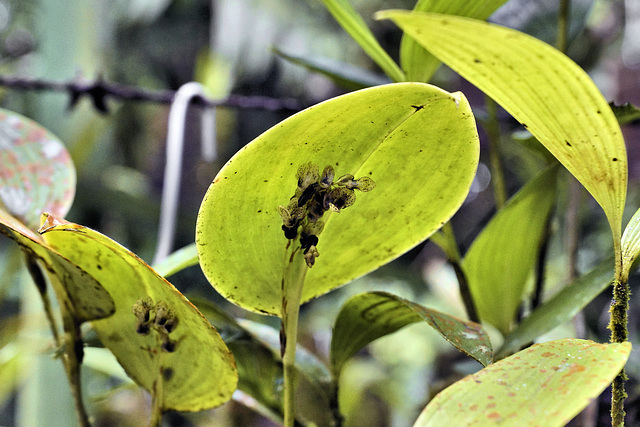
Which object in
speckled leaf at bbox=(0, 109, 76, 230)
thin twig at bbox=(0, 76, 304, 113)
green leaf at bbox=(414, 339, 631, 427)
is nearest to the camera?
green leaf at bbox=(414, 339, 631, 427)

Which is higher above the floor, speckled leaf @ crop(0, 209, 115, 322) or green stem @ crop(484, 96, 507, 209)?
green stem @ crop(484, 96, 507, 209)

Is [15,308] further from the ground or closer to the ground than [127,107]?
closer to the ground

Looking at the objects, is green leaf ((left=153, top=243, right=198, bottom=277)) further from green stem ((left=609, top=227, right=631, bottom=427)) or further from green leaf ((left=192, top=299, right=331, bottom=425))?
green stem ((left=609, top=227, right=631, bottom=427))

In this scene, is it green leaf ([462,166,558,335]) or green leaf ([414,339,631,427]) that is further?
green leaf ([462,166,558,335])

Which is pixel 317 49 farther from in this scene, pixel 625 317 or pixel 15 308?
pixel 625 317

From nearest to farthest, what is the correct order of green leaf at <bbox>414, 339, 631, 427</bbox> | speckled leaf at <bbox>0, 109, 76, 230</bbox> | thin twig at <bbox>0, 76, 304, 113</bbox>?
→ 1. green leaf at <bbox>414, 339, 631, 427</bbox>
2. speckled leaf at <bbox>0, 109, 76, 230</bbox>
3. thin twig at <bbox>0, 76, 304, 113</bbox>

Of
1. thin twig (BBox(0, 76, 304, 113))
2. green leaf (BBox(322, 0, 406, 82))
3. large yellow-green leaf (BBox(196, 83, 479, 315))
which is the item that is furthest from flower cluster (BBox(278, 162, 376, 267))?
thin twig (BBox(0, 76, 304, 113))

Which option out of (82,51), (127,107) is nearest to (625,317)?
(82,51)

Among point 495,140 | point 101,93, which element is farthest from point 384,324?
point 101,93

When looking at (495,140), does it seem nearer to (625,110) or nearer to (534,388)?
(625,110)
